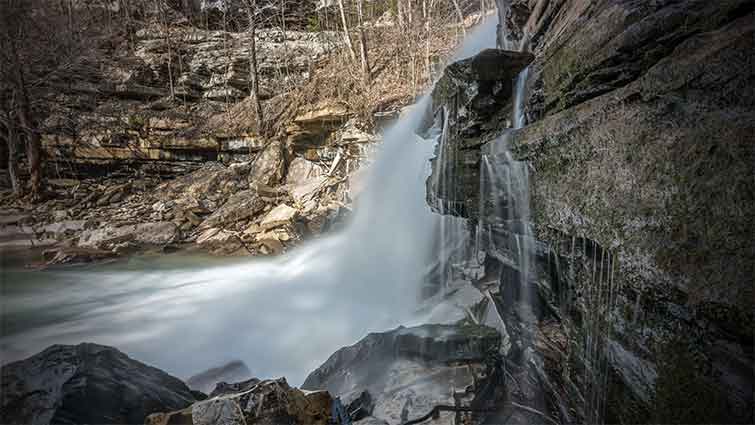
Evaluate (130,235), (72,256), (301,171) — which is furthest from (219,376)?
(301,171)

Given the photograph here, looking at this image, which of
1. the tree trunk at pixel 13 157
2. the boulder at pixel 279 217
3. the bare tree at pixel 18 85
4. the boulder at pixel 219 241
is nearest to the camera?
the boulder at pixel 219 241

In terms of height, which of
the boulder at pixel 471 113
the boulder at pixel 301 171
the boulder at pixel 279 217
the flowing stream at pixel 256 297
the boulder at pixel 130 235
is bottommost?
the flowing stream at pixel 256 297

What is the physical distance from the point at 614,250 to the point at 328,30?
17.7 metres

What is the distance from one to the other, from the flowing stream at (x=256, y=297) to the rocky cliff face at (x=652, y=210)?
3.28 meters

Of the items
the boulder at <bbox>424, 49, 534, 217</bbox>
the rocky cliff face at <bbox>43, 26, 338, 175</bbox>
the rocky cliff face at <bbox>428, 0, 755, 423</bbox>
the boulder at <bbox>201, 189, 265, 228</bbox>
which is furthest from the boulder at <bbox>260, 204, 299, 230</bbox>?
the rocky cliff face at <bbox>428, 0, 755, 423</bbox>

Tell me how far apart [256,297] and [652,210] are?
241 inches

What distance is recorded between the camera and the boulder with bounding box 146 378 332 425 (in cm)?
214

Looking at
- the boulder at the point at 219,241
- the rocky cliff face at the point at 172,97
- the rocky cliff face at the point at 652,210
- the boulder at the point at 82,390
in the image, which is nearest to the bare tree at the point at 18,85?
the rocky cliff face at the point at 172,97

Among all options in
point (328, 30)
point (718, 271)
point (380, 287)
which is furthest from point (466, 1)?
point (718, 271)

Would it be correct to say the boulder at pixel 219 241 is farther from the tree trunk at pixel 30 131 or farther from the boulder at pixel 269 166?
the tree trunk at pixel 30 131

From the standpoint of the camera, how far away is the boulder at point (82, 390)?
2184 mm

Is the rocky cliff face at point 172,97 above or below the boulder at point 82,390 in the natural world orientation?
above

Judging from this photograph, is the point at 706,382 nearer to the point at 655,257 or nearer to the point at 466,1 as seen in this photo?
the point at 655,257

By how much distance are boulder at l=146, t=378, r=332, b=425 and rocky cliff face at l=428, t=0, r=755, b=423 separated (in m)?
2.11
